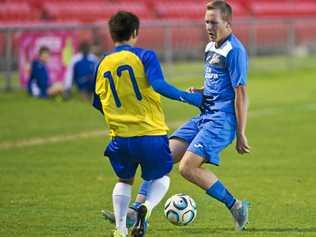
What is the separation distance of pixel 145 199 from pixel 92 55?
646 inches

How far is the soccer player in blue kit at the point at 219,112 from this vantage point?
9.40 meters

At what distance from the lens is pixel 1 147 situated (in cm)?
1658

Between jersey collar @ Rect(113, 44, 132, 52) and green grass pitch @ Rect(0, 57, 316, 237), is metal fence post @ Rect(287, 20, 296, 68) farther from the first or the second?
jersey collar @ Rect(113, 44, 132, 52)

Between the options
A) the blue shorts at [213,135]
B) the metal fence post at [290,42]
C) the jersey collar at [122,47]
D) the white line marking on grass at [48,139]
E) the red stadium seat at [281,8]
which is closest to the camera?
the jersey collar at [122,47]

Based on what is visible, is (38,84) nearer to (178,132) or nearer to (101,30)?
(101,30)

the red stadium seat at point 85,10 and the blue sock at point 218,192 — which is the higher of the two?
the blue sock at point 218,192

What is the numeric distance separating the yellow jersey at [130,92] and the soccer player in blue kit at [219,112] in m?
0.74

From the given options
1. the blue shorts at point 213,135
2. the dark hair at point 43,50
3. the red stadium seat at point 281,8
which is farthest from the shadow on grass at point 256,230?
the red stadium seat at point 281,8

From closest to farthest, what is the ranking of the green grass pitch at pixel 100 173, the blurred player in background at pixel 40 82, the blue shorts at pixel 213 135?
1. the blue shorts at pixel 213 135
2. the green grass pitch at pixel 100 173
3. the blurred player in background at pixel 40 82

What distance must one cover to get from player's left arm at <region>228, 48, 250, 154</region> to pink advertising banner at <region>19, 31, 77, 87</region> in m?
16.6

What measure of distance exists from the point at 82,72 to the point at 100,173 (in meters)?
11.3

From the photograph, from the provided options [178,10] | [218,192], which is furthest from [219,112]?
[178,10]

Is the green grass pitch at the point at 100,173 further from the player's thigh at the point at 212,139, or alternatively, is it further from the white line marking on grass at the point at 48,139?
the player's thigh at the point at 212,139

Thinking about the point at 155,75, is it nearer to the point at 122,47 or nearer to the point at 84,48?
the point at 122,47
